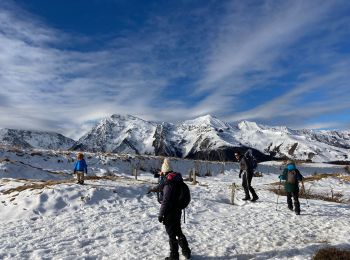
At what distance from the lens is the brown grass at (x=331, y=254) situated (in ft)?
35.9

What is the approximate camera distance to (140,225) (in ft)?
52.8

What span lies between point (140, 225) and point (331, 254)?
763cm

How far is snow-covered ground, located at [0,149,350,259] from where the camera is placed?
41.2 ft

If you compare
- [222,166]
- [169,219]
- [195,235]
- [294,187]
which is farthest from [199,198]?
[222,166]

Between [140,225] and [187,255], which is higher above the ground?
[140,225]

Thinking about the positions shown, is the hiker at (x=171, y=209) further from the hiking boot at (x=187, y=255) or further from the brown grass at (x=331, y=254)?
the brown grass at (x=331, y=254)

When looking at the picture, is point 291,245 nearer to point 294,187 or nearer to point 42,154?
point 294,187

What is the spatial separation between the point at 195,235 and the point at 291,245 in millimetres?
3425

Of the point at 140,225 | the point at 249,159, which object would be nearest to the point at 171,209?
the point at 140,225

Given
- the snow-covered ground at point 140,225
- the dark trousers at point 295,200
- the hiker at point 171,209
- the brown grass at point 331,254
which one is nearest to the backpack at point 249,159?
the snow-covered ground at point 140,225

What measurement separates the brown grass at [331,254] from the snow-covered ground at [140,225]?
0.42 metres

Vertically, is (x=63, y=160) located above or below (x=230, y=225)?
above

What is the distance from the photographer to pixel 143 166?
55969 mm

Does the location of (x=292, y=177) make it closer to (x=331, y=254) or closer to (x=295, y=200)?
(x=295, y=200)
